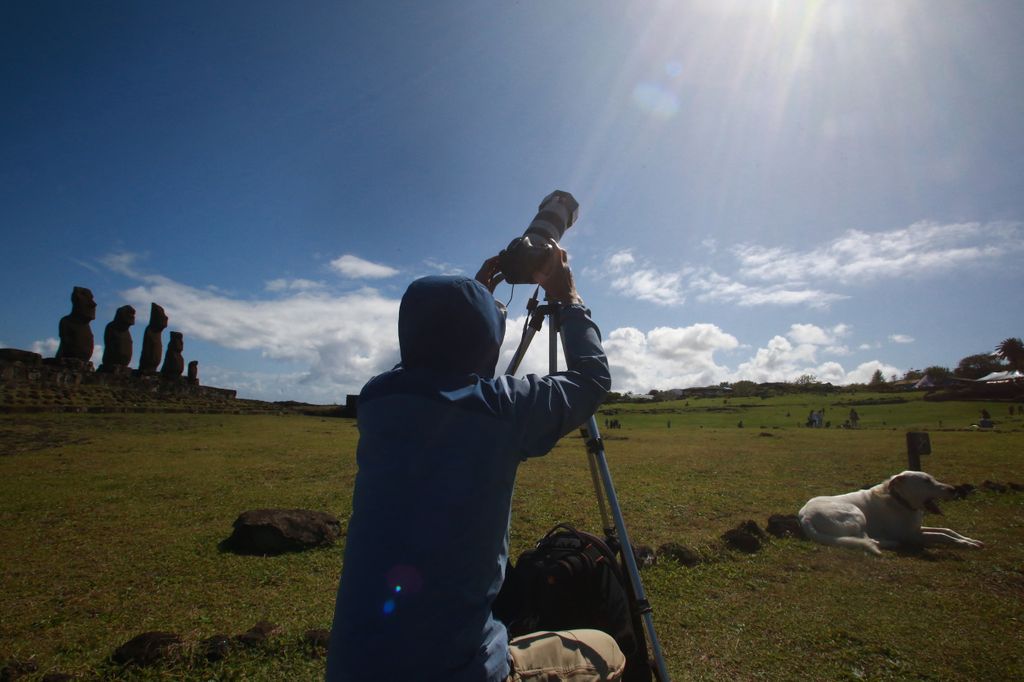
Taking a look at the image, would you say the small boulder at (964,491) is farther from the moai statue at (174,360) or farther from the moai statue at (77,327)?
the moai statue at (174,360)

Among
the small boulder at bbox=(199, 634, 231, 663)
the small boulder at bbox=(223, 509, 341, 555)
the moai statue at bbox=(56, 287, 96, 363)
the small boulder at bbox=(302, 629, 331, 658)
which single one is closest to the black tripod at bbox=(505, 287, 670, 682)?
the small boulder at bbox=(302, 629, 331, 658)

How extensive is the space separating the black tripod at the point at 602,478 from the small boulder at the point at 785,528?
4214 mm

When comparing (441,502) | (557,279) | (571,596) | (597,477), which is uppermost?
(557,279)

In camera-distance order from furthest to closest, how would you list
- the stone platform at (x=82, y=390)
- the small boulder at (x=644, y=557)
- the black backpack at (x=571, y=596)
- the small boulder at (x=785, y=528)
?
the stone platform at (x=82, y=390), the small boulder at (x=785, y=528), the small boulder at (x=644, y=557), the black backpack at (x=571, y=596)

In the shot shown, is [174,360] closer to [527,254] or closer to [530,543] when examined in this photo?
[530,543]

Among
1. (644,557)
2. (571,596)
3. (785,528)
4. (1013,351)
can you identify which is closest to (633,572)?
(571,596)

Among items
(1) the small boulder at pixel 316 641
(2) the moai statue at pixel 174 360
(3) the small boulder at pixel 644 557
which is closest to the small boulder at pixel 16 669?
(1) the small boulder at pixel 316 641

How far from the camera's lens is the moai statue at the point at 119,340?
2423 cm

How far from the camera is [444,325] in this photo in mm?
1525

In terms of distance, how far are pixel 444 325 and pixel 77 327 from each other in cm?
2794

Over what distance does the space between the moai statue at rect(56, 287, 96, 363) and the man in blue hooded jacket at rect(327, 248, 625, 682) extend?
1085 inches

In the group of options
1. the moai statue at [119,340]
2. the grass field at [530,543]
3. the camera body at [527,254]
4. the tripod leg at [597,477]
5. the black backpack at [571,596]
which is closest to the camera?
the black backpack at [571,596]

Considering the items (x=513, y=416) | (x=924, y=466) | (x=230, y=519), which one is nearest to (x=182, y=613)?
(x=230, y=519)

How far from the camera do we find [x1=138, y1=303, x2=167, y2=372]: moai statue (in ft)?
87.7
